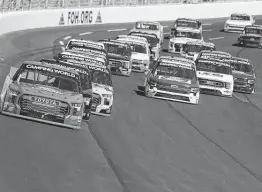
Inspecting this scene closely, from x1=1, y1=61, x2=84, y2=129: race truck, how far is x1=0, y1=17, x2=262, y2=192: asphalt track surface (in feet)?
1.13

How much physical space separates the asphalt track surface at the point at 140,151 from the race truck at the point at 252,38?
84.3 ft

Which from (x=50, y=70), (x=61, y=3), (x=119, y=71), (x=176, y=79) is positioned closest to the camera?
(x=50, y=70)

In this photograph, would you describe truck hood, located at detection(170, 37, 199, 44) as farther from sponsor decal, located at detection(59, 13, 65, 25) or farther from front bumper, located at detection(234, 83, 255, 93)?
front bumper, located at detection(234, 83, 255, 93)

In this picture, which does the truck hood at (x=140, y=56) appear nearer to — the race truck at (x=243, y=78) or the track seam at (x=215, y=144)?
the race truck at (x=243, y=78)

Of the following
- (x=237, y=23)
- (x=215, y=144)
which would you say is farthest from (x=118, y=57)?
(x=237, y=23)

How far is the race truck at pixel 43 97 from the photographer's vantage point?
1706 centimetres

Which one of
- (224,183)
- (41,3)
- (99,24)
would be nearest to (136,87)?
(224,183)

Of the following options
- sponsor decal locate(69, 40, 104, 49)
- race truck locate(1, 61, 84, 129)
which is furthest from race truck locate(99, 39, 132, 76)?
race truck locate(1, 61, 84, 129)

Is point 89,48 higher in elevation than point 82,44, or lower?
lower

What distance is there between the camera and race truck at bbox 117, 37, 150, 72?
33531 millimetres

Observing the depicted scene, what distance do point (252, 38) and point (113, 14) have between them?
10.7 metres

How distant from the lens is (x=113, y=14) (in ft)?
184

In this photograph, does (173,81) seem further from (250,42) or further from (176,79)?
(250,42)

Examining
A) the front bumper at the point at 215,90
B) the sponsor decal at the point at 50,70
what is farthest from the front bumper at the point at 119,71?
the sponsor decal at the point at 50,70
